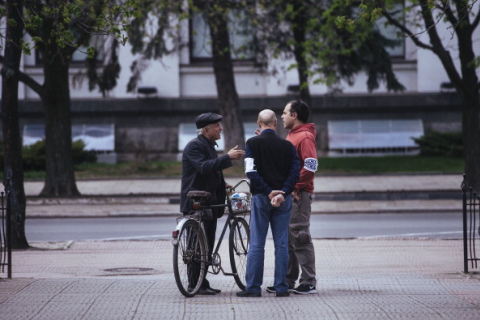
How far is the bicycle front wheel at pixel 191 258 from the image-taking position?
29.1 ft

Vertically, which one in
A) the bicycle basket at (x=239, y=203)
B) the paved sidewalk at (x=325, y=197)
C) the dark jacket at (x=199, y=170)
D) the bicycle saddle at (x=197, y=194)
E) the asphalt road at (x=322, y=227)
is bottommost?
the asphalt road at (x=322, y=227)

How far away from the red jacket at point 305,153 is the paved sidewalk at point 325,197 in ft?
37.6

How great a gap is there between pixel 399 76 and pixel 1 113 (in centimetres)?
2164

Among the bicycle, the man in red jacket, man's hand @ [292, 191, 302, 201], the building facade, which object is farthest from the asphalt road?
the building facade

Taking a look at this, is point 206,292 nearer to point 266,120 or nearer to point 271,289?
point 271,289

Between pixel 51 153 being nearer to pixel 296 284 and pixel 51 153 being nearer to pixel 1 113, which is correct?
pixel 1 113

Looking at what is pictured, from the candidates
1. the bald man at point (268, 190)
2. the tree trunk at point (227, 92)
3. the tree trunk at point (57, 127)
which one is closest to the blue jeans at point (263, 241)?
the bald man at point (268, 190)

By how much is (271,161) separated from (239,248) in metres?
1.22

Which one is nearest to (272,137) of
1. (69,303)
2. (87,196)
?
(69,303)

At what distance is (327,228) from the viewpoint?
17.2 meters

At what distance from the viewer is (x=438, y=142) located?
3044cm

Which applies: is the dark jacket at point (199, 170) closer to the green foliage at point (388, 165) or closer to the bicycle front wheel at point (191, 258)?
the bicycle front wheel at point (191, 258)

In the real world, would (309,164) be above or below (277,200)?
above

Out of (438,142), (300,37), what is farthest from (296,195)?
(438,142)
